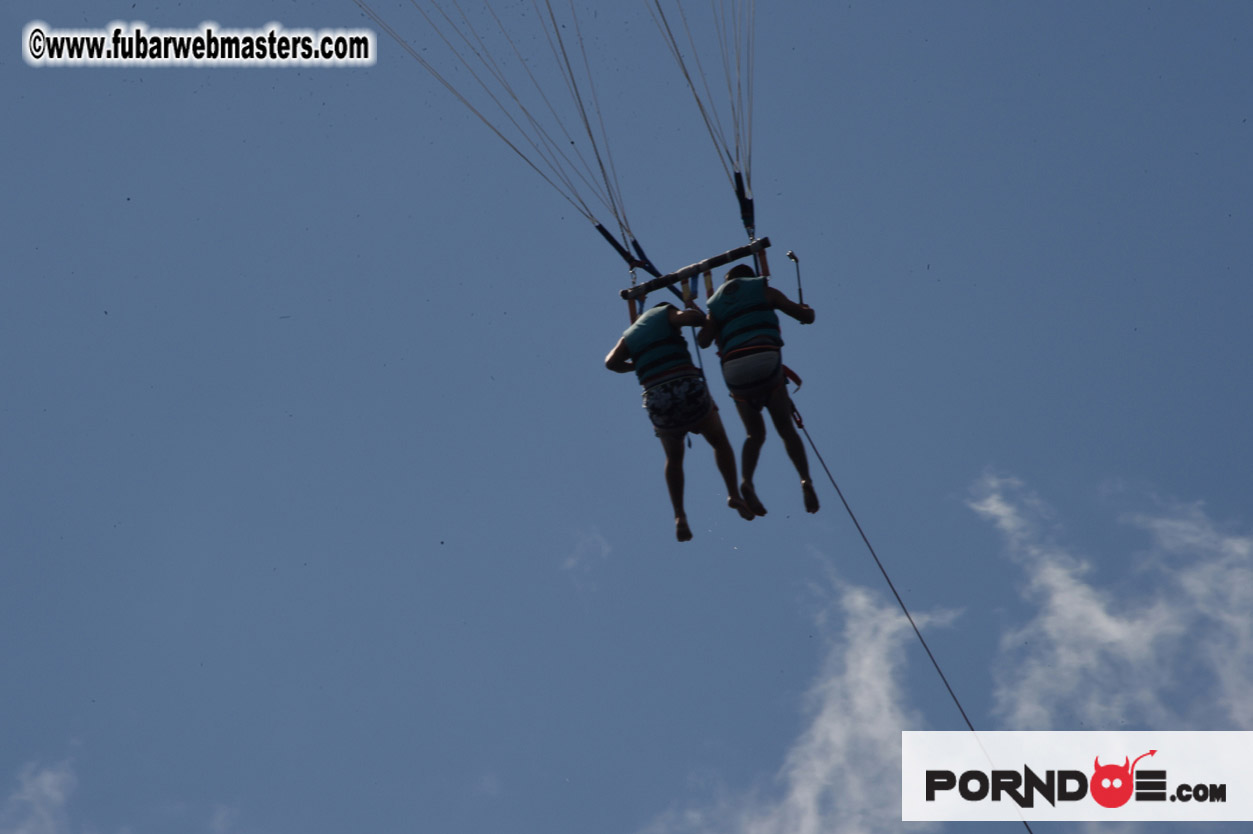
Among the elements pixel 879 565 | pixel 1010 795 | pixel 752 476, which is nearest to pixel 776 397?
pixel 752 476

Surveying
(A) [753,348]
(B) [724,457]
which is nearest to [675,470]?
(B) [724,457]

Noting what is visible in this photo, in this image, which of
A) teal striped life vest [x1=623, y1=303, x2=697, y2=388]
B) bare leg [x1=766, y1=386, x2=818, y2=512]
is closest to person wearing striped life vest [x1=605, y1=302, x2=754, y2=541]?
teal striped life vest [x1=623, y1=303, x2=697, y2=388]

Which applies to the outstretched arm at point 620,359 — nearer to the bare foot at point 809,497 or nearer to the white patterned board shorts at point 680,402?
the white patterned board shorts at point 680,402

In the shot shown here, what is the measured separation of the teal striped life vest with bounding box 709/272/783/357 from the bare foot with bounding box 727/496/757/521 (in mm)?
1540

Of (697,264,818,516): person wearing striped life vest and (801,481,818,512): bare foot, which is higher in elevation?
(697,264,818,516): person wearing striped life vest

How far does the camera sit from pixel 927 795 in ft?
81.5

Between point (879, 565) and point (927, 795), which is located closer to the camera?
point (879, 565)

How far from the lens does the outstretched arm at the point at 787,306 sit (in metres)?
15.4

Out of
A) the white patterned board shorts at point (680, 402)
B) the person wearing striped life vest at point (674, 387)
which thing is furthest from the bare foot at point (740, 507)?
the white patterned board shorts at point (680, 402)

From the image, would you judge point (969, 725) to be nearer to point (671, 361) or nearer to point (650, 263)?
point (671, 361)

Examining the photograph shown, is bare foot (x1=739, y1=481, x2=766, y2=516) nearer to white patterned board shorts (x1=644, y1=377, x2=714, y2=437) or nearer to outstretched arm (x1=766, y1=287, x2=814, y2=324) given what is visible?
white patterned board shorts (x1=644, y1=377, x2=714, y2=437)

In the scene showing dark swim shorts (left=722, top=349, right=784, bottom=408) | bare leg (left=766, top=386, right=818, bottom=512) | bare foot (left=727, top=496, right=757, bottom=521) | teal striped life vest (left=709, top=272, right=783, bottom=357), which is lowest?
bare foot (left=727, top=496, right=757, bottom=521)

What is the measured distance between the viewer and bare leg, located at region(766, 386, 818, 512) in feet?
51.4

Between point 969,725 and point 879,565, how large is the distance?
1.87 metres
